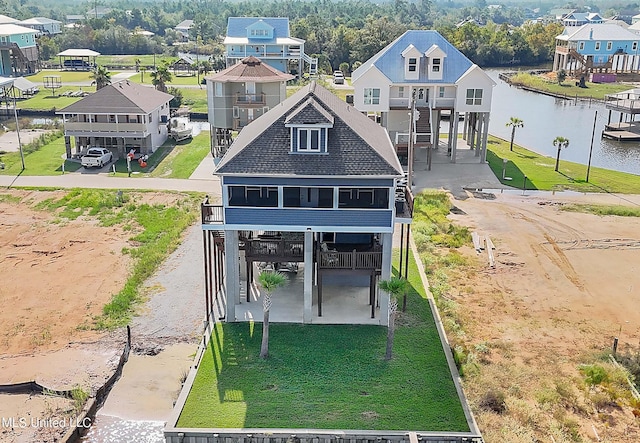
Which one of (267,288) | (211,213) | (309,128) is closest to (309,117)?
(309,128)

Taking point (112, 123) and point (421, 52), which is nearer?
point (112, 123)

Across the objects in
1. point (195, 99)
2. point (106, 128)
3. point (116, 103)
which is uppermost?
point (116, 103)

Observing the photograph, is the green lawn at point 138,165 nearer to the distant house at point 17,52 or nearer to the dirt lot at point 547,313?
the dirt lot at point 547,313

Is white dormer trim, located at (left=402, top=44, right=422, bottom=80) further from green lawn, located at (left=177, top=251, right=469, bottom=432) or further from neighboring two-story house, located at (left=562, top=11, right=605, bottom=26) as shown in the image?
neighboring two-story house, located at (left=562, top=11, right=605, bottom=26)

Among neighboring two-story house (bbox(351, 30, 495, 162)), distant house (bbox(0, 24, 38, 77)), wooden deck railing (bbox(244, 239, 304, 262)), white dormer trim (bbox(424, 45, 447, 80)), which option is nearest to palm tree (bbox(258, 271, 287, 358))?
wooden deck railing (bbox(244, 239, 304, 262))

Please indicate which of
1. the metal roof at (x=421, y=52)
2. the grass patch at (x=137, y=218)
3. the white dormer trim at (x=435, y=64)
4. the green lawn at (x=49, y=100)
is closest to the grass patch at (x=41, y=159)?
the grass patch at (x=137, y=218)

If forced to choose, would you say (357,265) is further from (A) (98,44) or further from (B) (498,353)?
(A) (98,44)

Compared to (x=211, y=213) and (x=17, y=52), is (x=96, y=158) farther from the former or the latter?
(x=17, y=52)
